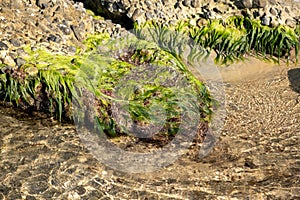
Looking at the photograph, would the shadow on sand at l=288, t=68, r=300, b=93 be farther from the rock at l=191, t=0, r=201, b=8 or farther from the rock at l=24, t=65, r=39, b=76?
the rock at l=24, t=65, r=39, b=76

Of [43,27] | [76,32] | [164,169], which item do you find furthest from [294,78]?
[43,27]

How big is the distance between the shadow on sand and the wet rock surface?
0.67m

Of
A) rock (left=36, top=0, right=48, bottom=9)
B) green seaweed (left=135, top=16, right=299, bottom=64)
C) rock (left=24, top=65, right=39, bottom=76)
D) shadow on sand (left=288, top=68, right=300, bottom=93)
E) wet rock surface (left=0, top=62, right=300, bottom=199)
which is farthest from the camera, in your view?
green seaweed (left=135, top=16, right=299, bottom=64)

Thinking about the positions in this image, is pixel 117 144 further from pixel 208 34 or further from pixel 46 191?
pixel 208 34

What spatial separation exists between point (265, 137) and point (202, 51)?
2150 mm

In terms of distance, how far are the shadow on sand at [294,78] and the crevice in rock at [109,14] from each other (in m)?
2.23

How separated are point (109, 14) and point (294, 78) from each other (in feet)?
8.76

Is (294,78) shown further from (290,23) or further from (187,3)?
(187,3)

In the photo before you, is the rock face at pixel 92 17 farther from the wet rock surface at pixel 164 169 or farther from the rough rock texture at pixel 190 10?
the wet rock surface at pixel 164 169

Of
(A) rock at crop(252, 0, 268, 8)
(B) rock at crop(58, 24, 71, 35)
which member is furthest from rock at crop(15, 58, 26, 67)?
(A) rock at crop(252, 0, 268, 8)

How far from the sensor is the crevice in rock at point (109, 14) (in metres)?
6.83

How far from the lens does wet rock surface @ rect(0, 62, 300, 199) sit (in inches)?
155

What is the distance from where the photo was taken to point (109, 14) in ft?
22.7

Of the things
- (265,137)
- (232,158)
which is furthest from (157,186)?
(265,137)
